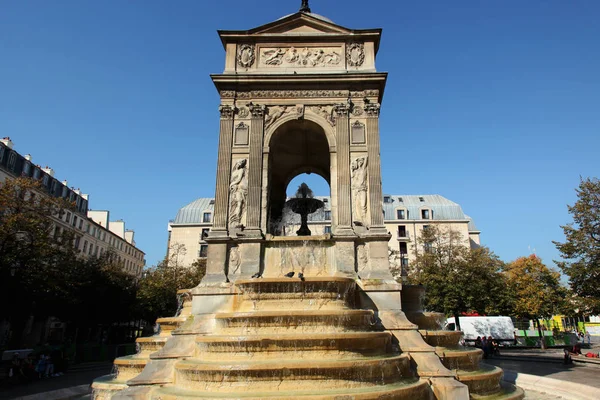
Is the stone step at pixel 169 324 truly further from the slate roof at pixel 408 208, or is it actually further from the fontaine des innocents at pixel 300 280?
the slate roof at pixel 408 208

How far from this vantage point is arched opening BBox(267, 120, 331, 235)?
18.7 meters

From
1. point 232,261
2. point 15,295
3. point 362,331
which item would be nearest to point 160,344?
point 232,261

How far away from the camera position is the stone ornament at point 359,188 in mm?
14031

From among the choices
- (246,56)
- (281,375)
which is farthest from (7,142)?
(281,375)

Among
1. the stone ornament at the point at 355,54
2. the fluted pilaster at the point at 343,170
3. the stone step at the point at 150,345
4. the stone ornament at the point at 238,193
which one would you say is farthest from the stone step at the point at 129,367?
the stone ornament at the point at 355,54

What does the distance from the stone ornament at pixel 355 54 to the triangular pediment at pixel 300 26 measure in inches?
33.3

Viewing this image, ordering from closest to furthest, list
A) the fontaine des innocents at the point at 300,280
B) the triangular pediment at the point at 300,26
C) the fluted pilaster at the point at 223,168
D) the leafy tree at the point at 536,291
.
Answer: the fontaine des innocents at the point at 300,280 < the fluted pilaster at the point at 223,168 < the triangular pediment at the point at 300,26 < the leafy tree at the point at 536,291

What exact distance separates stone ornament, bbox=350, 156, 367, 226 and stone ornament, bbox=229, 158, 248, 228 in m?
3.89

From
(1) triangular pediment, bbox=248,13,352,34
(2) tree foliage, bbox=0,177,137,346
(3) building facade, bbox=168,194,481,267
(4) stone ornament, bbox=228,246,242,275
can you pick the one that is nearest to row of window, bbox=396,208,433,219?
(3) building facade, bbox=168,194,481,267

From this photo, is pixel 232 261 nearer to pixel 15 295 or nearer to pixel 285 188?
pixel 285 188

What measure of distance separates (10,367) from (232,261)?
13815 millimetres

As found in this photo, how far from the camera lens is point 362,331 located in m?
9.93

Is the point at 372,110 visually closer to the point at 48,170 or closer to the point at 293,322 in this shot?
the point at 293,322

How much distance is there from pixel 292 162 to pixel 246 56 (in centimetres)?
603
